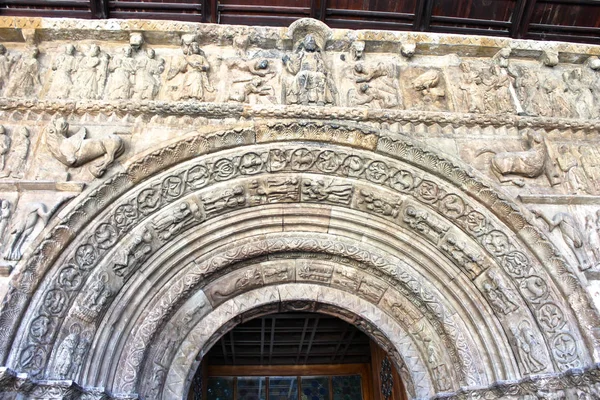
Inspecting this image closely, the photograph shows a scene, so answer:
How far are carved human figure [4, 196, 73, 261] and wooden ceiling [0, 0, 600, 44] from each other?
2867 millimetres

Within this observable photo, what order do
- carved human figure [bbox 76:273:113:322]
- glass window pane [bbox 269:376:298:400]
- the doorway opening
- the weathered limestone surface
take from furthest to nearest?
glass window pane [bbox 269:376:298:400] < the doorway opening < the weathered limestone surface < carved human figure [bbox 76:273:113:322]

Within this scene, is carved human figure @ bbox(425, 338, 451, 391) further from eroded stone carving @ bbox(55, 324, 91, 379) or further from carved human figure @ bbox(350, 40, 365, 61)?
carved human figure @ bbox(350, 40, 365, 61)

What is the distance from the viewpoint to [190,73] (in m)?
5.31

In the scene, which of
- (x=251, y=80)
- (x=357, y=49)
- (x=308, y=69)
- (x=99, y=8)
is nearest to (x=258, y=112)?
(x=251, y=80)

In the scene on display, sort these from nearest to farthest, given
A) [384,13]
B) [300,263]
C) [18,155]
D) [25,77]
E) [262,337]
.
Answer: [18,155] → [300,263] → [25,77] → [384,13] → [262,337]

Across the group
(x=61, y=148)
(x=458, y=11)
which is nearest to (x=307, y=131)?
(x=61, y=148)

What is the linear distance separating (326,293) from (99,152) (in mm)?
2878

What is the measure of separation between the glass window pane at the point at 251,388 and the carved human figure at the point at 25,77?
6.06 metres

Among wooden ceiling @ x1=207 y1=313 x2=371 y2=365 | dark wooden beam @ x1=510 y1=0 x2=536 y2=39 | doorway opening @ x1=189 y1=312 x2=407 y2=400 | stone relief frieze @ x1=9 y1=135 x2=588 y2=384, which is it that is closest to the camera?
stone relief frieze @ x1=9 y1=135 x2=588 y2=384

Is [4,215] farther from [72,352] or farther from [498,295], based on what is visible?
[498,295]

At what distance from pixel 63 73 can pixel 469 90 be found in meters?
5.01

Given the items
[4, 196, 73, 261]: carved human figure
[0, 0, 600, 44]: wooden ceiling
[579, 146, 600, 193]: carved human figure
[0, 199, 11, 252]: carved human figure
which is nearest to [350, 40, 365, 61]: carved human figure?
[0, 0, 600, 44]: wooden ceiling

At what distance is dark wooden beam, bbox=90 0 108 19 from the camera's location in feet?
18.2

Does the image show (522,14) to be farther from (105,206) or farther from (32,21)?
(32,21)
